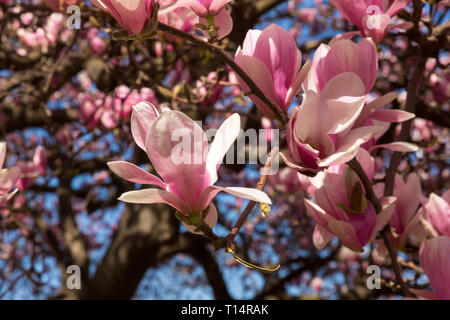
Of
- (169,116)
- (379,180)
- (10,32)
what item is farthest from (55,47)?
(169,116)

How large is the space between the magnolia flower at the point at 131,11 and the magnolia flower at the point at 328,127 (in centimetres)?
35

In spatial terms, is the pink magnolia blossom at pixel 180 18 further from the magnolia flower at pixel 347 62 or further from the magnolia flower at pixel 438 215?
the magnolia flower at pixel 438 215

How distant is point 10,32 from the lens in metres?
3.18

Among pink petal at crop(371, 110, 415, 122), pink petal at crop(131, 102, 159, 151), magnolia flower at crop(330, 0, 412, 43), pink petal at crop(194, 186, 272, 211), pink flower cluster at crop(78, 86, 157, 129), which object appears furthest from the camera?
pink flower cluster at crop(78, 86, 157, 129)

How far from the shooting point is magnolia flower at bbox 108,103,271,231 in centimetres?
83

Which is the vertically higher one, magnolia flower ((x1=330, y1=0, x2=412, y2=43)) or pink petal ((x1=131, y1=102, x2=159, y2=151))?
magnolia flower ((x1=330, y1=0, x2=412, y2=43))

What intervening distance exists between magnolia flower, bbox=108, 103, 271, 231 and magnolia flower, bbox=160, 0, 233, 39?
0.86ft

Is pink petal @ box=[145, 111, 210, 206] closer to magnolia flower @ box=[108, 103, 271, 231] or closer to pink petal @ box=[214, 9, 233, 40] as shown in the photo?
magnolia flower @ box=[108, 103, 271, 231]

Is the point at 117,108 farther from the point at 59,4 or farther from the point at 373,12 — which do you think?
the point at 373,12

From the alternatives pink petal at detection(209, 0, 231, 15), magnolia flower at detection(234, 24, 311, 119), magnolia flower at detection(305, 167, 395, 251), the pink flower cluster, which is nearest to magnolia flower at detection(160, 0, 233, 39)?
pink petal at detection(209, 0, 231, 15)

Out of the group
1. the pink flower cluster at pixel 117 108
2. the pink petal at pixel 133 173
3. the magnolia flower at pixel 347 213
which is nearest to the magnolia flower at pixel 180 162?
the pink petal at pixel 133 173

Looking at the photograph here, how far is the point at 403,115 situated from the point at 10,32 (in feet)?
9.77

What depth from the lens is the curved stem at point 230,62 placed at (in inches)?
35.2
